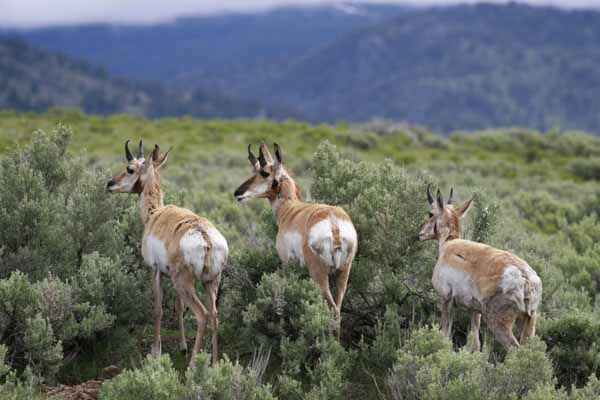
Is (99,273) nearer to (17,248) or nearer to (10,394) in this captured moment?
(17,248)

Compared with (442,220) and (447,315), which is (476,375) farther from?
(442,220)

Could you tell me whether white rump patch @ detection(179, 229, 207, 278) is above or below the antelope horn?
below

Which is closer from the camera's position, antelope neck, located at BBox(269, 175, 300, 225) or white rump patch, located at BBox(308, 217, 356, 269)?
white rump patch, located at BBox(308, 217, 356, 269)

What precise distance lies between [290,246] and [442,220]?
1768mm

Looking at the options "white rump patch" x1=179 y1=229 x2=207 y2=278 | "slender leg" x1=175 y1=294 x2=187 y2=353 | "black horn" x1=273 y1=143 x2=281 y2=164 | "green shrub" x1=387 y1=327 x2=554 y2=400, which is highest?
"black horn" x1=273 y1=143 x2=281 y2=164

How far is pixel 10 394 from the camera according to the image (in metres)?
6.16

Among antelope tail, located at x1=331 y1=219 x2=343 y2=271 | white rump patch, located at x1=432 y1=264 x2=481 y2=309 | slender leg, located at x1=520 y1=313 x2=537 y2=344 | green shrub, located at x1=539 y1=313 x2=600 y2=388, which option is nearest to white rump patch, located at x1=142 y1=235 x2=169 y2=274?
antelope tail, located at x1=331 y1=219 x2=343 y2=271

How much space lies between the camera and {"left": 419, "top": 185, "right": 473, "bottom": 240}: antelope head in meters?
8.16

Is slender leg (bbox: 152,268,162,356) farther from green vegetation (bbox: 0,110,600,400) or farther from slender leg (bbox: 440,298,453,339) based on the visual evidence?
slender leg (bbox: 440,298,453,339)

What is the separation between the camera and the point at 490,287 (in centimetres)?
680

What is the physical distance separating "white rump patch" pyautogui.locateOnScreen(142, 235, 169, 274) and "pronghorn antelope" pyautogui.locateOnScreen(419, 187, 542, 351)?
2.88m

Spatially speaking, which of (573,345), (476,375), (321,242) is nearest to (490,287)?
(476,375)

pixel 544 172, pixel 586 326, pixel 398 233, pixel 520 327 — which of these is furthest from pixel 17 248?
pixel 544 172

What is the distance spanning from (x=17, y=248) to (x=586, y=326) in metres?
6.75
